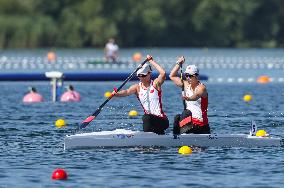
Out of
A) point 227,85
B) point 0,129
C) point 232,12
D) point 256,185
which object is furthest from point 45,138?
point 232,12

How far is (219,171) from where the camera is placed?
67.4 ft

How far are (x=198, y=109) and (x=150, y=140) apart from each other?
125 cm

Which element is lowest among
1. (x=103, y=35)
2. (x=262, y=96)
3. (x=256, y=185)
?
(x=256, y=185)

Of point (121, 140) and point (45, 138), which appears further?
point (45, 138)

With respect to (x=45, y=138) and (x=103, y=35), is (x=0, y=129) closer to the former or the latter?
(x=45, y=138)

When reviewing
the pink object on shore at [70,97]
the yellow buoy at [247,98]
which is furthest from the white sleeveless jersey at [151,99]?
the yellow buoy at [247,98]

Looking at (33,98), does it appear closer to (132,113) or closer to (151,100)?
(132,113)

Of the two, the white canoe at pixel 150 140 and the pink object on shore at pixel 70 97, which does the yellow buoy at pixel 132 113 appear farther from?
the white canoe at pixel 150 140

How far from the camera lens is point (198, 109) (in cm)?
2420

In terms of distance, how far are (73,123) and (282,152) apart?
9.13 m

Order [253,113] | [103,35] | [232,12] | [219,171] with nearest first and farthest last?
[219,171] < [253,113] < [103,35] < [232,12]

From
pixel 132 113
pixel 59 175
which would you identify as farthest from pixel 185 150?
pixel 132 113

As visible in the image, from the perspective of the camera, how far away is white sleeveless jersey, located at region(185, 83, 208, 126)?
2409cm

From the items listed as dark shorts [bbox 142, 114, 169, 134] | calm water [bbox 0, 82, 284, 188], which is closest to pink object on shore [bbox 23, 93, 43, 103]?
calm water [bbox 0, 82, 284, 188]
